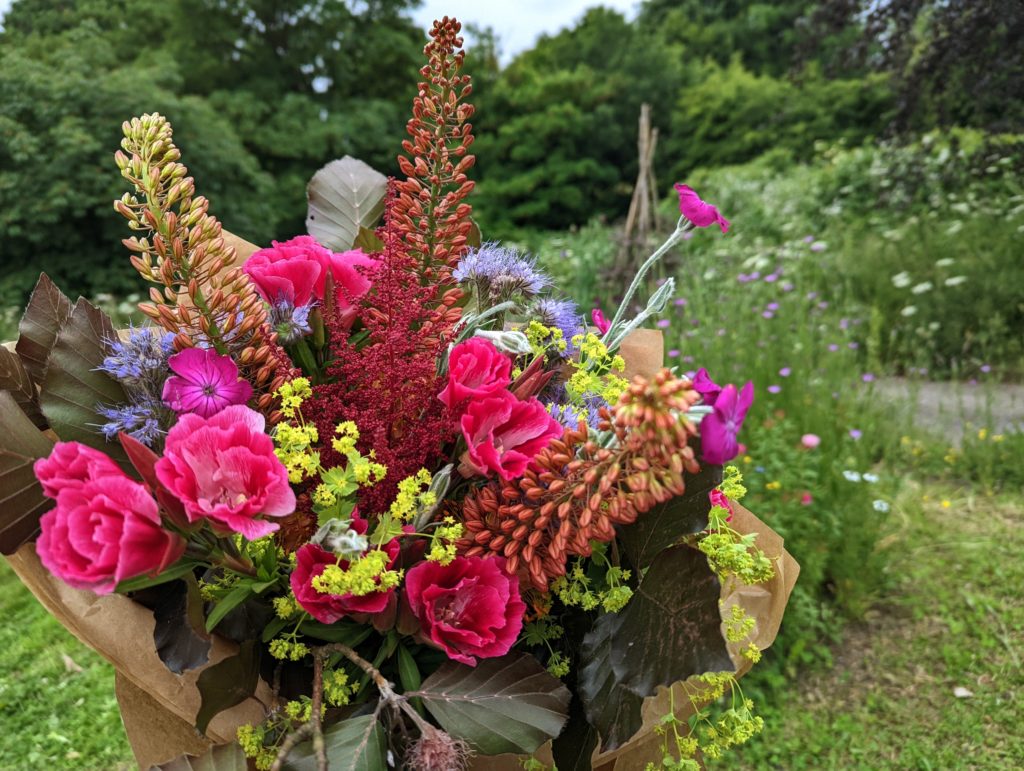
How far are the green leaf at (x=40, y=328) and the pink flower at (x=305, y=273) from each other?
182 millimetres

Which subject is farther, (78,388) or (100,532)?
(78,388)

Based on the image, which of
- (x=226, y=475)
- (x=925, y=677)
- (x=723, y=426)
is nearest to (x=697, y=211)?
(x=723, y=426)

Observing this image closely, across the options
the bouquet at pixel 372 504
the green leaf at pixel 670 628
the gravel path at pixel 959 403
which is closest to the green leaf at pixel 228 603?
the bouquet at pixel 372 504

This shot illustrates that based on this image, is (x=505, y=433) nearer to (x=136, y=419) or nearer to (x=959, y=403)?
(x=136, y=419)

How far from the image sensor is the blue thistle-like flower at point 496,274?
86cm

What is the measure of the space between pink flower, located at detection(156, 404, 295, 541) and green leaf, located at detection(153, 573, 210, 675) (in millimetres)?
92

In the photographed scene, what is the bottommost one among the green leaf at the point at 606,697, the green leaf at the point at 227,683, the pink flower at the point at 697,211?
the green leaf at the point at 606,697

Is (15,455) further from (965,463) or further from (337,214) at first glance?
(965,463)

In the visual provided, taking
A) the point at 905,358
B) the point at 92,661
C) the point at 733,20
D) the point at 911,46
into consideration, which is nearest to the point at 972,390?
the point at 905,358

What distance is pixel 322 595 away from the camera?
2.12 ft

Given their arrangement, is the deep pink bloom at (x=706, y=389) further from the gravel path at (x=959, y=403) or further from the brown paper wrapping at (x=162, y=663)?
the gravel path at (x=959, y=403)

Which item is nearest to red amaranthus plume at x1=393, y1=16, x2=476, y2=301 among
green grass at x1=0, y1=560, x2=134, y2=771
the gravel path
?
green grass at x1=0, y1=560, x2=134, y2=771

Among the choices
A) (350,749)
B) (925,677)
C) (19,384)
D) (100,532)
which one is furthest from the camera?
(925,677)

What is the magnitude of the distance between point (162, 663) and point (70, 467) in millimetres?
240
